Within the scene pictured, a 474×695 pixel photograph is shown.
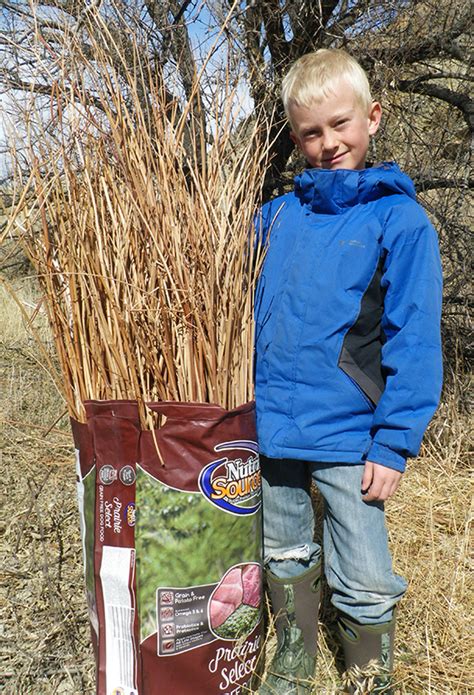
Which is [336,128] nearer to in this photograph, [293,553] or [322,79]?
[322,79]

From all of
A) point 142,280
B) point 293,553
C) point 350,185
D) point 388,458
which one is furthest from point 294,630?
point 350,185

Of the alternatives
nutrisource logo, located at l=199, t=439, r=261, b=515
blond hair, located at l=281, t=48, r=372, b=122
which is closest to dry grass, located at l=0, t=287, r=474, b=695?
nutrisource logo, located at l=199, t=439, r=261, b=515

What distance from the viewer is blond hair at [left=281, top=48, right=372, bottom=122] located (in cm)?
138

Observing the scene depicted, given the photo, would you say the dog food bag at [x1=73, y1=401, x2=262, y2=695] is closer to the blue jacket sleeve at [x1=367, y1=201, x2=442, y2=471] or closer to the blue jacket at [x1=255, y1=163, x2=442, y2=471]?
the blue jacket at [x1=255, y1=163, x2=442, y2=471]

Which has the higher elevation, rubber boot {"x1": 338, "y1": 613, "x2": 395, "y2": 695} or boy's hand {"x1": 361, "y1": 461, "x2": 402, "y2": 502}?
boy's hand {"x1": 361, "y1": 461, "x2": 402, "y2": 502}

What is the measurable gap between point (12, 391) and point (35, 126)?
8.44 feet

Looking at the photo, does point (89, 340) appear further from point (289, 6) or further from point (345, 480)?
point (289, 6)

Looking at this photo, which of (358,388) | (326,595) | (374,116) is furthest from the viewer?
(326,595)

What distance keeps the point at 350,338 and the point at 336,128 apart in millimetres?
482

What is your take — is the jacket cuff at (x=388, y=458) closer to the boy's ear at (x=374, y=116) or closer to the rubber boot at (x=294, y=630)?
the rubber boot at (x=294, y=630)

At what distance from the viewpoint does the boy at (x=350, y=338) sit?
4.17 ft

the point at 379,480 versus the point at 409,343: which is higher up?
the point at 409,343

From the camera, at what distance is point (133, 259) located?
1.26m

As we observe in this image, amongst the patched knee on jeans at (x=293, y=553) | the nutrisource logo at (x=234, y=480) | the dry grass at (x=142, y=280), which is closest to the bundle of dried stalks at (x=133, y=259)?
the dry grass at (x=142, y=280)
